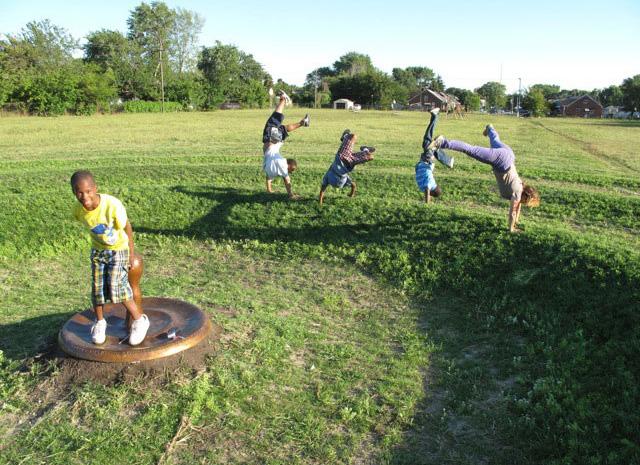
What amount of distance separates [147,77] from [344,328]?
2834 inches

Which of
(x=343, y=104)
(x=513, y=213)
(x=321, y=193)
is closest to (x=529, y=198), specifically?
(x=513, y=213)

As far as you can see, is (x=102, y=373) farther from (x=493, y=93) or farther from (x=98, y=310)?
(x=493, y=93)

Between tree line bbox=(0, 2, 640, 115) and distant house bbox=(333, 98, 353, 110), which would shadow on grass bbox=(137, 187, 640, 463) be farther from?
distant house bbox=(333, 98, 353, 110)

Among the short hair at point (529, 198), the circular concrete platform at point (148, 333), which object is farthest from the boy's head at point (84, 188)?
the short hair at point (529, 198)

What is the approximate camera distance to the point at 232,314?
6.36m

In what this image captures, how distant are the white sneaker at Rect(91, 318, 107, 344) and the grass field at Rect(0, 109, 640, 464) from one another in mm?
383

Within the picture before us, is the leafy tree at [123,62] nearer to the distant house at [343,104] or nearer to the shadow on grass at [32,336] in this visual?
the distant house at [343,104]

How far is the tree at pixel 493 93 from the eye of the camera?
12311cm

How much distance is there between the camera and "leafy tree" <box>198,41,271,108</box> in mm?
75500

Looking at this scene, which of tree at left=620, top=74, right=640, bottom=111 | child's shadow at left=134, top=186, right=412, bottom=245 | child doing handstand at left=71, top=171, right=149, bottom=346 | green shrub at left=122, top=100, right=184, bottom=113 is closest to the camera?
child doing handstand at left=71, top=171, right=149, bottom=346

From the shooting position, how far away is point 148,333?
512cm

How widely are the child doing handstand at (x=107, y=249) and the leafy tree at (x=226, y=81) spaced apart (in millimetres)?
70646

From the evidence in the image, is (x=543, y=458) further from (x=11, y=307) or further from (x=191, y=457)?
(x=11, y=307)

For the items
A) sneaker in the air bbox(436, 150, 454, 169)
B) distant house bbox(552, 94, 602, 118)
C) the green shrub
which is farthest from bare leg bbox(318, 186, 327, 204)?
distant house bbox(552, 94, 602, 118)
